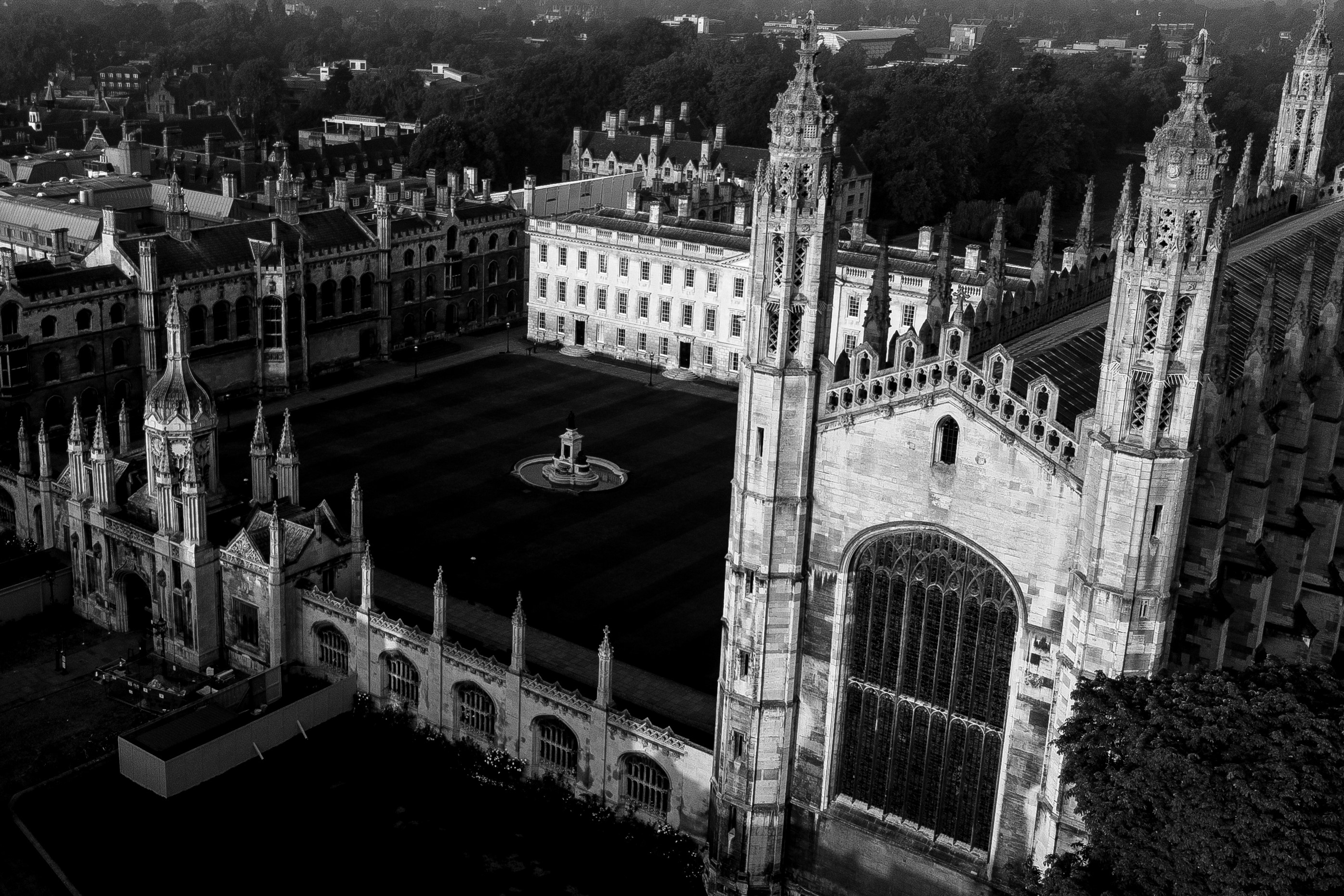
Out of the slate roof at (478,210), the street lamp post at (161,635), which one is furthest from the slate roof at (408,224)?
the street lamp post at (161,635)

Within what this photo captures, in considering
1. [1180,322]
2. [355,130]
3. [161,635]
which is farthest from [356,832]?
[355,130]

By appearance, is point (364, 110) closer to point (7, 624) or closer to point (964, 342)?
point (7, 624)

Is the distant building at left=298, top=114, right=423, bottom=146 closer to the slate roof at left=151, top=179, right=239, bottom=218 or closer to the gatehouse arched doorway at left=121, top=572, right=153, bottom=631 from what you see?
the slate roof at left=151, top=179, right=239, bottom=218

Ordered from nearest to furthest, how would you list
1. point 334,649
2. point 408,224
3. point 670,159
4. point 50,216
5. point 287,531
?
point 334,649 → point 287,531 → point 50,216 → point 408,224 → point 670,159

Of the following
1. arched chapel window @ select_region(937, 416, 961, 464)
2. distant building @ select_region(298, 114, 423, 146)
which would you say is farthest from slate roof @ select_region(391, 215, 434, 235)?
arched chapel window @ select_region(937, 416, 961, 464)

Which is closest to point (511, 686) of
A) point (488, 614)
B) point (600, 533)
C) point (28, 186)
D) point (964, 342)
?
point (488, 614)

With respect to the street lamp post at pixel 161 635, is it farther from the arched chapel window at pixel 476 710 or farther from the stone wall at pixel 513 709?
the arched chapel window at pixel 476 710

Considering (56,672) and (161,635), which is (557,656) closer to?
(161,635)
